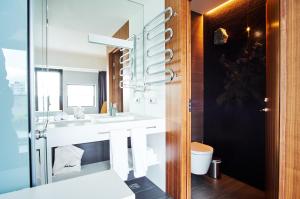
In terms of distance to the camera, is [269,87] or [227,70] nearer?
[269,87]

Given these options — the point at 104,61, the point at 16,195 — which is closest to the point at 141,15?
the point at 104,61

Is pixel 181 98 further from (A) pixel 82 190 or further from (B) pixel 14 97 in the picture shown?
(B) pixel 14 97

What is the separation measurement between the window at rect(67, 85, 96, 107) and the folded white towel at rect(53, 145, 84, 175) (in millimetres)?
510

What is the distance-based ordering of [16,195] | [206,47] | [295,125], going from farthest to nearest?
[206,47]
[295,125]
[16,195]

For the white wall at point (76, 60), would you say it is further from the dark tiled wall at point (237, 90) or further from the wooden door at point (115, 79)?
the dark tiled wall at point (237, 90)

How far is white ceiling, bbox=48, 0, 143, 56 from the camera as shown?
178cm

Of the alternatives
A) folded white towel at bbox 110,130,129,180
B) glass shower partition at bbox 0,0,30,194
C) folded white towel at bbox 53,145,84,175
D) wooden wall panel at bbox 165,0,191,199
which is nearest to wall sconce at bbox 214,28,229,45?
wooden wall panel at bbox 165,0,191,199

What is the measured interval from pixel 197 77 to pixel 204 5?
1089 mm

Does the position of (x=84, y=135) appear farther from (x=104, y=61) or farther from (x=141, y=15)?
(x=141, y=15)

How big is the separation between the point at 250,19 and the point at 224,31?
0.37 metres

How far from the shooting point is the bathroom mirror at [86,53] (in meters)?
1.75

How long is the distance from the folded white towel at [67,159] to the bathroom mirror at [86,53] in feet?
1.35

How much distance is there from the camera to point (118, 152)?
1537 mm

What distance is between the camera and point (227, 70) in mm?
2303
